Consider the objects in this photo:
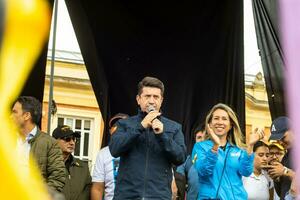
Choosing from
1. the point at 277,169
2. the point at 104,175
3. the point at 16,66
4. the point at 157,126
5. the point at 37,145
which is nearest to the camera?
the point at 16,66

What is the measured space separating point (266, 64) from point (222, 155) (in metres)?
2.44

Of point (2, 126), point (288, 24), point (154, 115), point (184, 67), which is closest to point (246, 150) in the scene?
point (154, 115)

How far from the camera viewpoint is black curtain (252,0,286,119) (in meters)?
7.17

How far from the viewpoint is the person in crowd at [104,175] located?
19.4ft

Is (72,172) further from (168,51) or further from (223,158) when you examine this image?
(168,51)

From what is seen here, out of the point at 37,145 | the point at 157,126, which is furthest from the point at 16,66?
the point at 37,145

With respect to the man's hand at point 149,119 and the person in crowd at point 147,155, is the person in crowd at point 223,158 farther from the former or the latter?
the man's hand at point 149,119

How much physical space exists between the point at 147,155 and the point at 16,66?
351 centimetres

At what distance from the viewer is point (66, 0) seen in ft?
25.2

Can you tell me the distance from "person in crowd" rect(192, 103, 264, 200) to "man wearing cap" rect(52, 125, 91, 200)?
4.86 ft

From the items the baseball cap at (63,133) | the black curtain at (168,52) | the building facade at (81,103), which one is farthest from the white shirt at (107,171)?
the building facade at (81,103)

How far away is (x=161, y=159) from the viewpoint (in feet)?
15.4

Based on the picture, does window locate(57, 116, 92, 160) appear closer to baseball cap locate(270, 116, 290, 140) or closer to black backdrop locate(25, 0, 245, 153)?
black backdrop locate(25, 0, 245, 153)

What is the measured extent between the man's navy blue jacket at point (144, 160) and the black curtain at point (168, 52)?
299 centimetres
